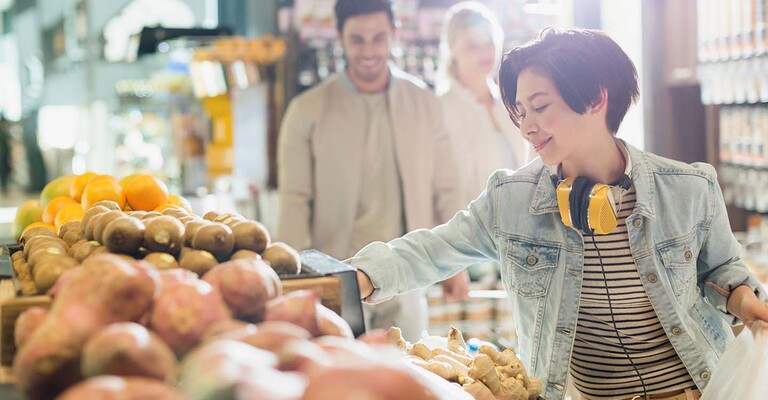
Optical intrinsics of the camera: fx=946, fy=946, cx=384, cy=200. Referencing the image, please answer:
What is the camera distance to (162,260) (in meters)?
1.45

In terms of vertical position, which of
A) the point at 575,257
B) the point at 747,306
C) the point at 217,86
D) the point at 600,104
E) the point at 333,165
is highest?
the point at 217,86

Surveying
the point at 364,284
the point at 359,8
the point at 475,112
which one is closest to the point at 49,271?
the point at 364,284

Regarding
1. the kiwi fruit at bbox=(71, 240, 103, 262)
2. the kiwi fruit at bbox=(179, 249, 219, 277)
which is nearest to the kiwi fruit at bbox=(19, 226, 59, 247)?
the kiwi fruit at bbox=(71, 240, 103, 262)

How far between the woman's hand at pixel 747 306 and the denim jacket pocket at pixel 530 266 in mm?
430

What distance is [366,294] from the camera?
2133 millimetres

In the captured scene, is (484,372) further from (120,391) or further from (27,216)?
(27,216)

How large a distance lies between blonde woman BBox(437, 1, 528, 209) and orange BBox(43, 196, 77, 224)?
2.27 m

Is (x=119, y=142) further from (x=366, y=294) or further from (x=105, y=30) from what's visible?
(x=366, y=294)

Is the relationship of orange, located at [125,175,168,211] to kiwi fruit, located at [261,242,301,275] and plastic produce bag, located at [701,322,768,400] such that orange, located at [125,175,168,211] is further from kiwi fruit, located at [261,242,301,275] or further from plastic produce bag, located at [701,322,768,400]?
plastic produce bag, located at [701,322,768,400]

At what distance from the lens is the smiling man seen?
13.2ft

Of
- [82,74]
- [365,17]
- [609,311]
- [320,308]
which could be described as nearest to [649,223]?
[609,311]

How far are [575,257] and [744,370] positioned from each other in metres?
0.46

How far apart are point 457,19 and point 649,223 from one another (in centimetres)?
246

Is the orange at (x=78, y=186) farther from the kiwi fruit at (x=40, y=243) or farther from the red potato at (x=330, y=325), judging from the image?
the red potato at (x=330, y=325)
